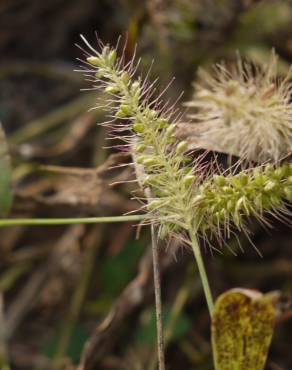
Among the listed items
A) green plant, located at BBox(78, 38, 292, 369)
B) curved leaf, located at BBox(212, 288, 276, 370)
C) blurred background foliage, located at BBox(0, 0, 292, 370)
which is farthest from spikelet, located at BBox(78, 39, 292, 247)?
blurred background foliage, located at BBox(0, 0, 292, 370)

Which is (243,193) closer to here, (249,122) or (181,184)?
(181,184)

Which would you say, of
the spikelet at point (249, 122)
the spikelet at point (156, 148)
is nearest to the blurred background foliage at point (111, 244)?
the spikelet at point (249, 122)

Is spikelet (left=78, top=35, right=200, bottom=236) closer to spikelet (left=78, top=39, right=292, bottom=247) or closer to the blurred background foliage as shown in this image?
spikelet (left=78, top=39, right=292, bottom=247)

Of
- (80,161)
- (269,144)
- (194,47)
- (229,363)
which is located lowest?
(229,363)

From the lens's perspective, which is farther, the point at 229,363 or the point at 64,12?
the point at 64,12

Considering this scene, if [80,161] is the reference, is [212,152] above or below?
below

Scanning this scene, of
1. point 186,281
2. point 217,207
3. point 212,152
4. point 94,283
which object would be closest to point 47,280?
point 94,283

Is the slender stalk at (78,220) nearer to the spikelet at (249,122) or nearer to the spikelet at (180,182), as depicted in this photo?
the spikelet at (180,182)

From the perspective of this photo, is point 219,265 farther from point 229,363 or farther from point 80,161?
point 229,363
